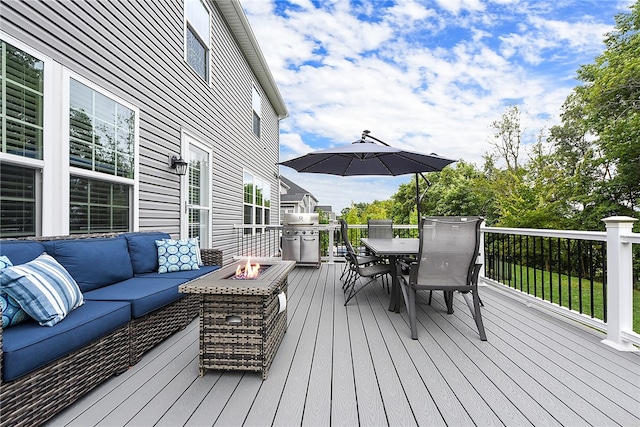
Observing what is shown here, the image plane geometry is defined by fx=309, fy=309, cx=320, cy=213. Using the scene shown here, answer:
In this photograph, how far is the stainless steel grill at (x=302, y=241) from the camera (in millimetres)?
6492

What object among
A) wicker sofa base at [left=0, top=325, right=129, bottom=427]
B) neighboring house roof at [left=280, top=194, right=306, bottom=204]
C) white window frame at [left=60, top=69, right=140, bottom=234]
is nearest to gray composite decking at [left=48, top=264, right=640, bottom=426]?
wicker sofa base at [left=0, top=325, right=129, bottom=427]

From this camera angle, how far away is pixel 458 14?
7352mm

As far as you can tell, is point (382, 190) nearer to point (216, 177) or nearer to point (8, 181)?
point (216, 177)

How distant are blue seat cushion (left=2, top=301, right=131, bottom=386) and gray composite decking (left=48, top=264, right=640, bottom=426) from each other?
0.35m

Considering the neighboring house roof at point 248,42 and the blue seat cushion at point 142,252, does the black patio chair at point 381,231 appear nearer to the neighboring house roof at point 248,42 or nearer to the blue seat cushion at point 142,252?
the blue seat cushion at point 142,252

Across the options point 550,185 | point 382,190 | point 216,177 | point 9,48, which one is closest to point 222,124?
point 216,177

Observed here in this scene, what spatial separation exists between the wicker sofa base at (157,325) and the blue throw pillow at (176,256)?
0.42m

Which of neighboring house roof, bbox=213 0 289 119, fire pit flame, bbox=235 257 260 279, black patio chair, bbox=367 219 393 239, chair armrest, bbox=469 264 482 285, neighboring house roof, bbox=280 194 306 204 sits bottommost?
chair armrest, bbox=469 264 482 285

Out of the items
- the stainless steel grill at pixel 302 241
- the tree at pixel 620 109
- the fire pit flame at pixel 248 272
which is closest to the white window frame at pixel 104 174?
the fire pit flame at pixel 248 272

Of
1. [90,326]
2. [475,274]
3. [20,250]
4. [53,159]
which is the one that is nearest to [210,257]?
[53,159]

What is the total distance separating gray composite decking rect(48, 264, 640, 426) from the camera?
1.61 m

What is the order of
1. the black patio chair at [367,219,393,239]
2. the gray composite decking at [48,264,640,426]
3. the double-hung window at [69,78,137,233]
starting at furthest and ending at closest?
the black patio chair at [367,219,393,239] < the double-hung window at [69,78,137,233] < the gray composite decking at [48,264,640,426]

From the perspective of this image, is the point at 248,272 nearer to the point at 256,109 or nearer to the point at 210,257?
the point at 210,257

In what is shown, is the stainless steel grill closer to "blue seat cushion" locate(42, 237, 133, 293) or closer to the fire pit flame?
"blue seat cushion" locate(42, 237, 133, 293)
